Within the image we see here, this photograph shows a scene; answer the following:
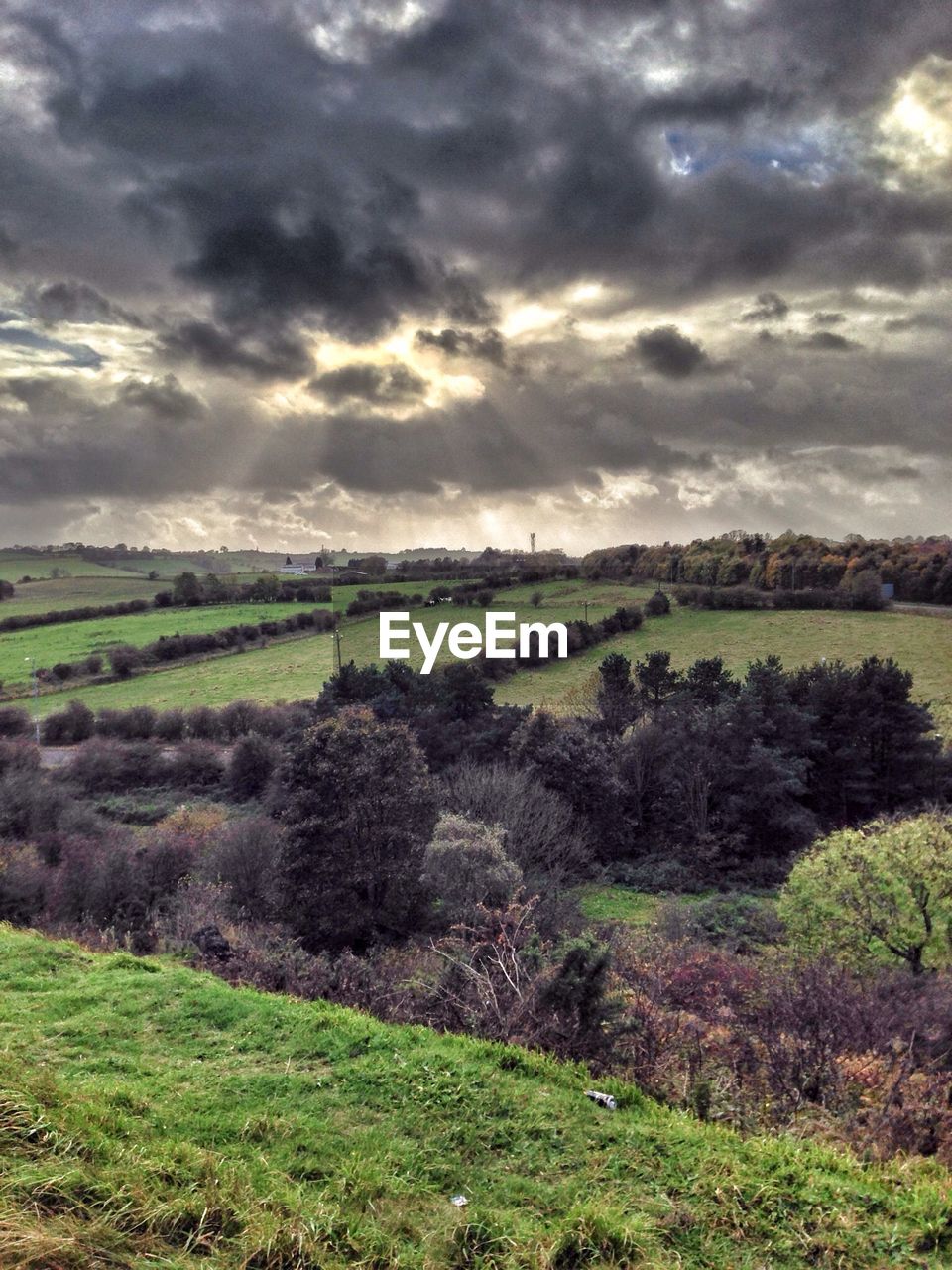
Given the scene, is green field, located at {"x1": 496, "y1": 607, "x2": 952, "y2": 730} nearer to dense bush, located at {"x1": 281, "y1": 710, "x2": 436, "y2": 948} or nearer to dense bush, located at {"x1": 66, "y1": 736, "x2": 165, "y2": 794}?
dense bush, located at {"x1": 66, "y1": 736, "x2": 165, "y2": 794}

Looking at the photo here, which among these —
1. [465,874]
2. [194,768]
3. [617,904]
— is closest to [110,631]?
[194,768]

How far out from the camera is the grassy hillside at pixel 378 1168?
4579mm

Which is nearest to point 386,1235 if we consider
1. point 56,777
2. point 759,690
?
point 759,690

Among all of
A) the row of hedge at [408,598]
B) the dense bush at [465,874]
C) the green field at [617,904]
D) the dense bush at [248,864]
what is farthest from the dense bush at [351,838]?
the row of hedge at [408,598]

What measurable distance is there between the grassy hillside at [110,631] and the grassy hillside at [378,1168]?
55772 millimetres

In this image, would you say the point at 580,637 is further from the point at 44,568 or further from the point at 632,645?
the point at 44,568

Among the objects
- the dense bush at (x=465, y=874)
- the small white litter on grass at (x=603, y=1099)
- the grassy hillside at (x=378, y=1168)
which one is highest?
the grassy hillside at (x=378, y=1168)

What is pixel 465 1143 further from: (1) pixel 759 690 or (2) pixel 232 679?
(2) pixel 232 679

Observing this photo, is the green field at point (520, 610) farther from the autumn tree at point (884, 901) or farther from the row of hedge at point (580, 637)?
the autumn tree at point (884, 901)

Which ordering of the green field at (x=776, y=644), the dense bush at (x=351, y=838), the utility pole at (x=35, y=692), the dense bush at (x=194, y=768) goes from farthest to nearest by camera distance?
the utility pole at (x=35, y=692) < the dense bush at (x=194, y=768) < the green field at (x=776, y=644) < the dense bush at (x=351, y=838)

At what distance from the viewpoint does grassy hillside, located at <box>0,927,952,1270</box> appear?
4.58 metres

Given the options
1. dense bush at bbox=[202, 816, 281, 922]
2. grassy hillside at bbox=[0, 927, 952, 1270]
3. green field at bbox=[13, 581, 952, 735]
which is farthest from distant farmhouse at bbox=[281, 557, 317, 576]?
grassy hillside at bbox=[0, 927, 952, 1270]

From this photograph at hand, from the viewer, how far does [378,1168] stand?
19.8 ft

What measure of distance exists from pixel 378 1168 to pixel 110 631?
226 feet
